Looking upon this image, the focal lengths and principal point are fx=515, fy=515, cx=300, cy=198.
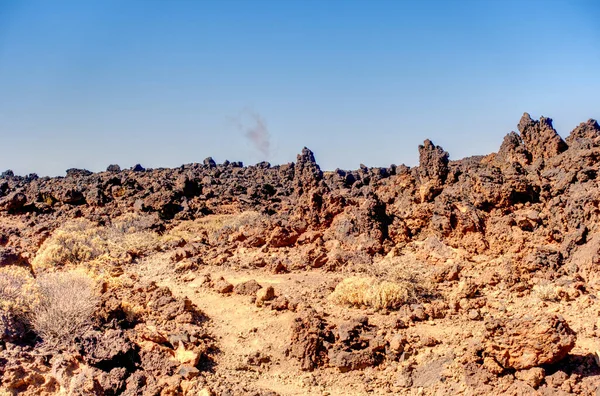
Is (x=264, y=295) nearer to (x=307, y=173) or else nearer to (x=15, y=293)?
(x=15, y=293)

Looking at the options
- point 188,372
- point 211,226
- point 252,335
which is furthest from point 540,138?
→ point 188,372

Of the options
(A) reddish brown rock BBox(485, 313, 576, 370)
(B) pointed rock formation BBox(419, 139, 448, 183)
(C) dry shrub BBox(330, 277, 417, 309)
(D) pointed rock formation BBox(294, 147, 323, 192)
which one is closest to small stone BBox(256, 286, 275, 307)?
(C) dry shrub BBox(330, 277, 417, 309)

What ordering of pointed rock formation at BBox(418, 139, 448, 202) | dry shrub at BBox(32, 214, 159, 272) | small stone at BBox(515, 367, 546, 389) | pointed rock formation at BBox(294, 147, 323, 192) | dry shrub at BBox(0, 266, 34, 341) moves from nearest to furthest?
small stone at BBox(515, 367, 546, 389), dry shrub at BBox(0, 266, 34, 341), dry shrub at BBox(32, 214, 159, 272), pointed rock formation at BBox(418, 139, 448, 202), pointed rock formation at BBox(294, 147, 323, 192)

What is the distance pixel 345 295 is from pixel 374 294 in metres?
0.53

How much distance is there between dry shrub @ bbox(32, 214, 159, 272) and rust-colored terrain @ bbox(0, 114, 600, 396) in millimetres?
73

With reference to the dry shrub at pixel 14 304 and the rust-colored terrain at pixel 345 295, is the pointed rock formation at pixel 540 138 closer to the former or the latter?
the rust-colored terrain at pixel 345 295

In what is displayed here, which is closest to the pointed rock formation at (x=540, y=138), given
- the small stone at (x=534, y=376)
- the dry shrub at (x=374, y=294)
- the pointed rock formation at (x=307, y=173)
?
the pointed rock formation at (x=307, y=173)

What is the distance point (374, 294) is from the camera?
346 inches

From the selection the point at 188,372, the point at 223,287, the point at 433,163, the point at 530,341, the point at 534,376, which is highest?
the point at 433,163

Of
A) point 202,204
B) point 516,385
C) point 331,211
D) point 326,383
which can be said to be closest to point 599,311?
point 516,385

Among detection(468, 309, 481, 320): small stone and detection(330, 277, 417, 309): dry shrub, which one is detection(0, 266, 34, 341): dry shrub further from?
detection(468, 309, 481, 320): small stone

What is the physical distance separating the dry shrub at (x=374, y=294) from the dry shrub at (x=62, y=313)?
4.07 meters

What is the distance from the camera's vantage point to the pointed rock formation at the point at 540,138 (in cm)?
1587

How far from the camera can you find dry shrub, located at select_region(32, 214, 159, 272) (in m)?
13.1
